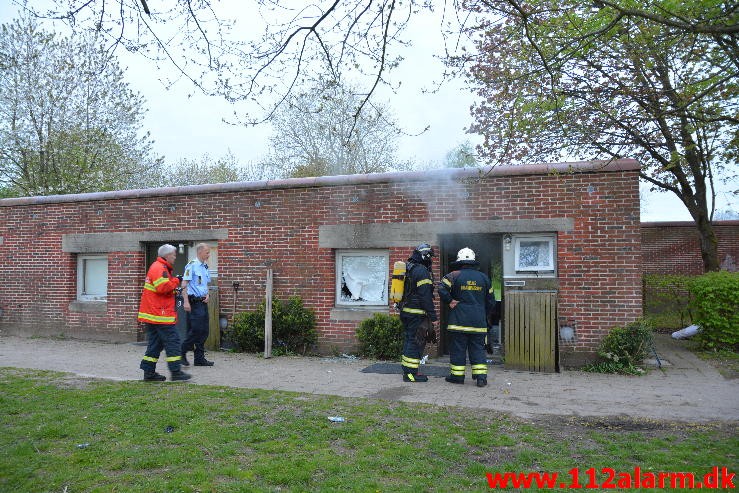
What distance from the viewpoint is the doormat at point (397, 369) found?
824 centimetres

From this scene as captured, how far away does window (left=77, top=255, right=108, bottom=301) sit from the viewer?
12.0 m

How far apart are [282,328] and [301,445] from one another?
204 inches

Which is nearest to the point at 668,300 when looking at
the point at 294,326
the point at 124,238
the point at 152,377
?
the point at 294,326

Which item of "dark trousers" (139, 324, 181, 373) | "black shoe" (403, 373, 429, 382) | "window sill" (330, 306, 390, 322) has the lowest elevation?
"black shoe" (403, 373, 429, 382)

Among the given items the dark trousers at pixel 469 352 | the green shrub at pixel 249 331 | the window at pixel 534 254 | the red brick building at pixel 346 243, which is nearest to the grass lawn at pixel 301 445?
the dark trousers at pixel 469 352

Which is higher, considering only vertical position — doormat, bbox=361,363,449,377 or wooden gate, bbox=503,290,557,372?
wooden gate, bbox=503,290,557,372

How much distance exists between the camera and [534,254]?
29.7 ft

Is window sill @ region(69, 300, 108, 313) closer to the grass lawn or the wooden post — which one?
the wooden post

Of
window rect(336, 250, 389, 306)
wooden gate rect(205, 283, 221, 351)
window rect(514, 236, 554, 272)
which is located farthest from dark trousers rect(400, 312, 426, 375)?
wooden gate rect(205, 283, 221, 351)

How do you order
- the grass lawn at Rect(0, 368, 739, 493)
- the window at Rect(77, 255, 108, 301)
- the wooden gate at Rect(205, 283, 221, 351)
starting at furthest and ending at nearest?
the window at Rect(77, 255, 108, 301) < the wooden gate at Rect(205, 283, 221, 351) < the grass lawn at Rect(0, 368, 739, 493)

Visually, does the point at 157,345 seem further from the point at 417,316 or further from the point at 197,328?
the point at 417,316

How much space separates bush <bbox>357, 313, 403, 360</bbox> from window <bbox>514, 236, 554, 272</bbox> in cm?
222

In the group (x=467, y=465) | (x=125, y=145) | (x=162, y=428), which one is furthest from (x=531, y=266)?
(x=125, y=145)

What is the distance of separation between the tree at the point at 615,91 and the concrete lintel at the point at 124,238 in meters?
5.89
